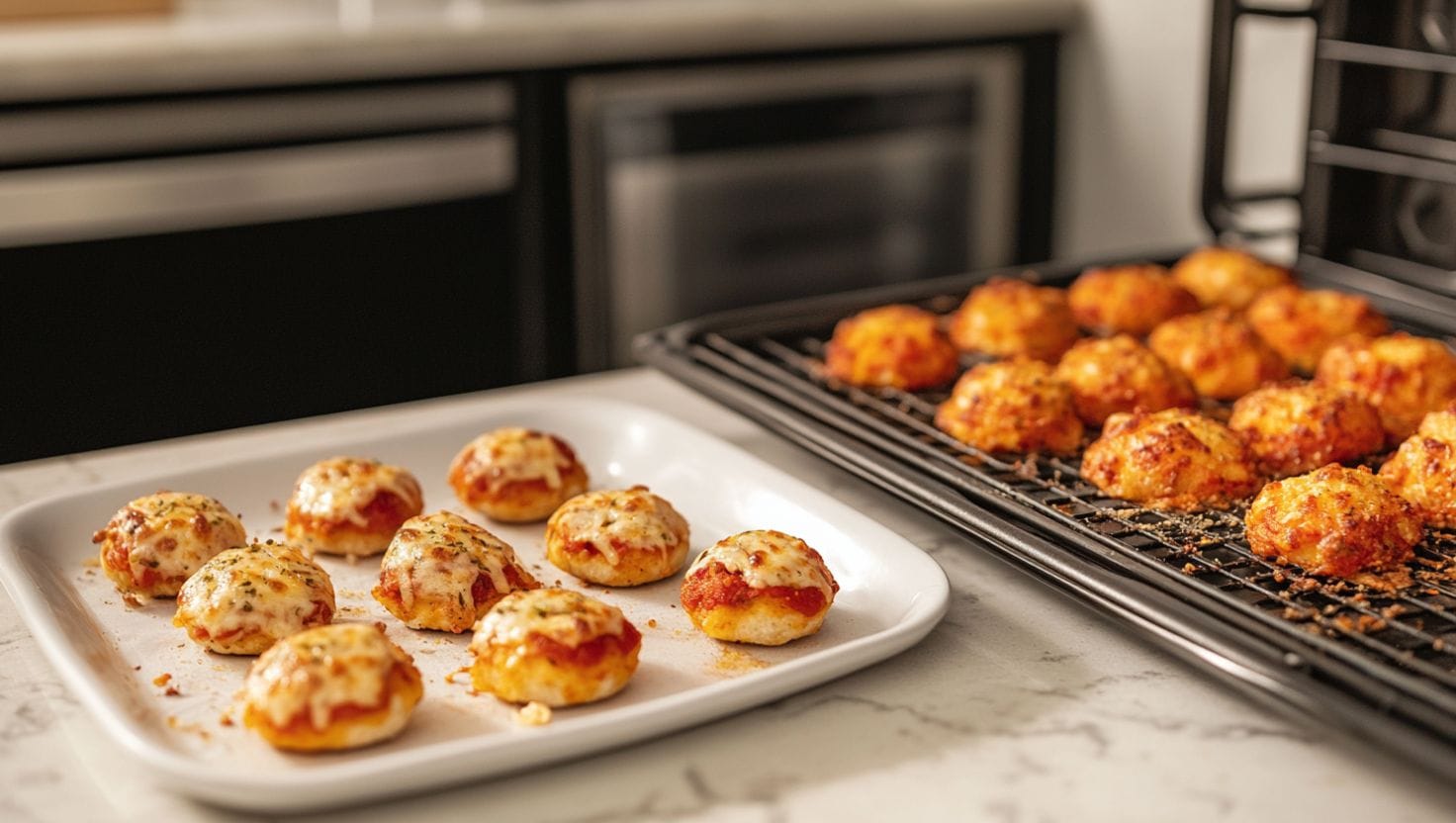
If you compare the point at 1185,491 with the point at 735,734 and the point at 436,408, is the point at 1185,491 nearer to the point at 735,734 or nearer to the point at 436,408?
the point at 735,734

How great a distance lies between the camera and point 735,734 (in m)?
1.06

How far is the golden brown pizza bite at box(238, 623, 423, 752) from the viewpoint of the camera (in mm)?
991

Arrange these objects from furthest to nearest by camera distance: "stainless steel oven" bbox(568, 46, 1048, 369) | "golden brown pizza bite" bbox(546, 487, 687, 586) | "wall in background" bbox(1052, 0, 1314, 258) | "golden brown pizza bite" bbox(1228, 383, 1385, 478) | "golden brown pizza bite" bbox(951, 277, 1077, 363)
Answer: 1. "stainless steel oven" bbox(568, 46, 1048, 369)
2. "wall in background" bbox(1052, 0, 1314, 258)
3. "golden brown pizza bite" bbox(951, 277, 1077, 363)
4. "golden brown pizza bite" bbox(1228, 383, 1385, 478)
5. "golden brown pizza bite" bbox(546, 487, 687, 586)

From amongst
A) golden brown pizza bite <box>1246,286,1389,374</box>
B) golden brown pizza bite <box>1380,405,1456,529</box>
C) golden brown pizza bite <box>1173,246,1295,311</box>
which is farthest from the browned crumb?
golden brown pizza bite <box>1173,246,1295,311</box>

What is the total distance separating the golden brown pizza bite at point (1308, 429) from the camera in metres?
1.51

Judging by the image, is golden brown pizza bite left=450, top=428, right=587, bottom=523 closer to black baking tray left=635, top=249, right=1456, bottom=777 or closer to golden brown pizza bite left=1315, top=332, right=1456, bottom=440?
black baking tray left=635, top=249, right=1456, bottom=777

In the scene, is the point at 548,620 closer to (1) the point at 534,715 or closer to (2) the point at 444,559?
(1) the point at 534,715

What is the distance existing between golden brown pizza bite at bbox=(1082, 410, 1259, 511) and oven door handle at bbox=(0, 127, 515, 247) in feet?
6.10

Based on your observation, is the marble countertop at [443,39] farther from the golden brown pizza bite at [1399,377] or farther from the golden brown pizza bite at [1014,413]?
the golden brown pizza bite at [1399,377]

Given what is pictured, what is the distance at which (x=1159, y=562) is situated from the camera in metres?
1.19

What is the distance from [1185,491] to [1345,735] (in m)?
0.48

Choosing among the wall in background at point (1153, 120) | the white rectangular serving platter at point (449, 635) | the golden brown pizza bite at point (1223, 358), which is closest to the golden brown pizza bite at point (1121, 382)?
the golden brown pizza bite at point (1223, 358)

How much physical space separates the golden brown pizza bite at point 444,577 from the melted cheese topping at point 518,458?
0.17 metres

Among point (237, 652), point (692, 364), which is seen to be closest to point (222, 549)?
point (237, 652)
